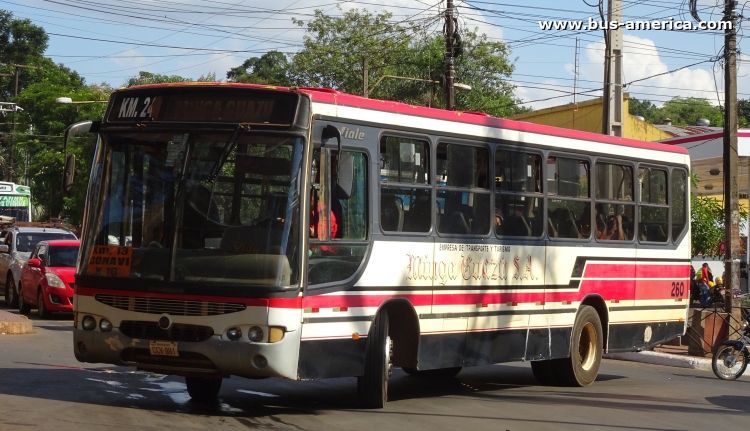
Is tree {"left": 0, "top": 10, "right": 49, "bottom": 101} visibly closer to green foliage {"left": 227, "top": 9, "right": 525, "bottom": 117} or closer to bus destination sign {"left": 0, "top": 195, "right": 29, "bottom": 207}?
green foliage {"left": 227, "top": 9, "right": 525, "bottom": 117}

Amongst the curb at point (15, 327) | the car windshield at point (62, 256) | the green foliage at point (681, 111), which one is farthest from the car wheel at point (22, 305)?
the green foliage at point (681, 111)

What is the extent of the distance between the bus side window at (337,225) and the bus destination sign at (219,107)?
1.65ft

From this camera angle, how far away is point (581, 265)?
41.1 ft

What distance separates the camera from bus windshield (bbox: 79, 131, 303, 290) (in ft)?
27.7

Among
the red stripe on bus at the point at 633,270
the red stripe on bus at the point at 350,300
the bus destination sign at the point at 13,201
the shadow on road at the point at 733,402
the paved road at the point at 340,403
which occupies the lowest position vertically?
the shadow on road at the point at 733,402

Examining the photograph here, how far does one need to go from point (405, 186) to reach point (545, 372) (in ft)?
14.1

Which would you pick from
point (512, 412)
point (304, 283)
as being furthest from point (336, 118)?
point (512, 412)

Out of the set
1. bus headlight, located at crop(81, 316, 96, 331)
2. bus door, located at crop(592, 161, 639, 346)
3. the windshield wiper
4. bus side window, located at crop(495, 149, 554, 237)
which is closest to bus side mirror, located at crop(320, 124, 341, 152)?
the windshield wiper

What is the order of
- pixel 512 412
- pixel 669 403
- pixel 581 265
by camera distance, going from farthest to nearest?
pixel 581 265 → pixel 669 403 → pixel 512 412

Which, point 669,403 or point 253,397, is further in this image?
point 669,403

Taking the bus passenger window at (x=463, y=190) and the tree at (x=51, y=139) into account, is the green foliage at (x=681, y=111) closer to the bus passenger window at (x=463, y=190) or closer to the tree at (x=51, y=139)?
the tree at (x=51, y=139)

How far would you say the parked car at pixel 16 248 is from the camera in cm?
2277

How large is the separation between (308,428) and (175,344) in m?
1.32

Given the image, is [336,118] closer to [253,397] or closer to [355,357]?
[355,357]
